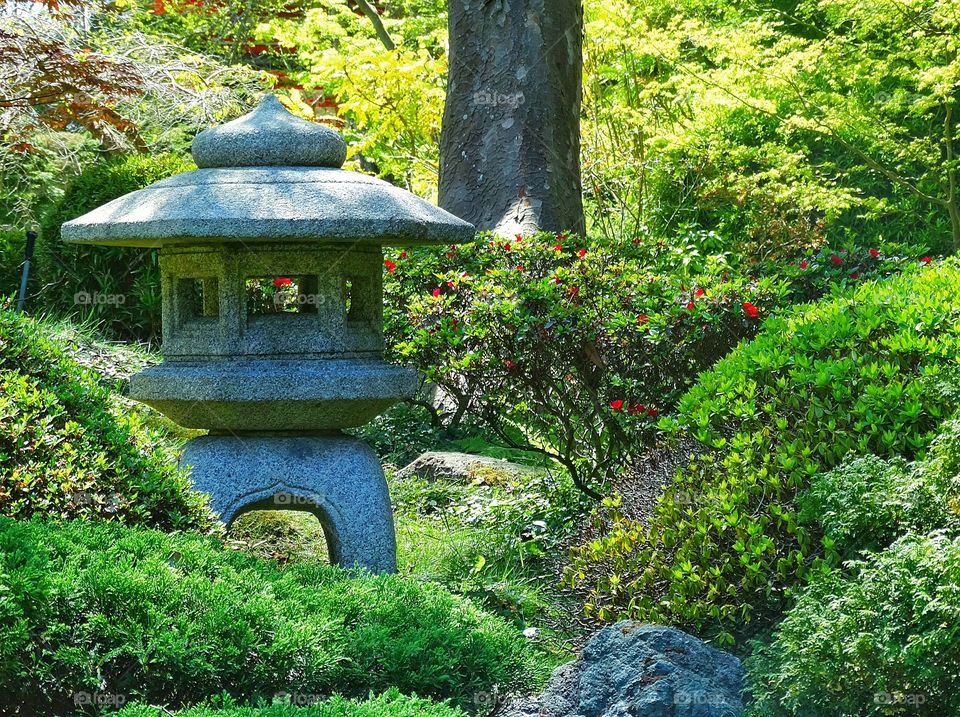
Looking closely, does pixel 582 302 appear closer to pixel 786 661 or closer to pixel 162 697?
pixel 786 661

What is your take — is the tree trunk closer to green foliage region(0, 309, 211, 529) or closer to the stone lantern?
the stone lantern

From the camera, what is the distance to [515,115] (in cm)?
833

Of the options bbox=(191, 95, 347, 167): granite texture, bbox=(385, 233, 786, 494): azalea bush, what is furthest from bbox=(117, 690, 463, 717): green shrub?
bbox=(385, 233, 786, 494): azalea bush

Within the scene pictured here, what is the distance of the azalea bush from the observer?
5.49 metres

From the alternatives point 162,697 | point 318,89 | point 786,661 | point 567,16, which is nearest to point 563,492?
point 786,661

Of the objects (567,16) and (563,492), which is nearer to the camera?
(563,492)

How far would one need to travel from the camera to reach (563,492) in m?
6.08

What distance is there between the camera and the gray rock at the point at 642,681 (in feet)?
10.6

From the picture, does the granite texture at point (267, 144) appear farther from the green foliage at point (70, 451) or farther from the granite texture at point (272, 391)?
the green foliage at point (70, 451)

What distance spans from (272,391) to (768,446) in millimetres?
2072

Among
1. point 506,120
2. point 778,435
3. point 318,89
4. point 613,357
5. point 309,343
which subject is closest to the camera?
point 778,435

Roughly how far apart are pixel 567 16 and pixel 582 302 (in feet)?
12.0

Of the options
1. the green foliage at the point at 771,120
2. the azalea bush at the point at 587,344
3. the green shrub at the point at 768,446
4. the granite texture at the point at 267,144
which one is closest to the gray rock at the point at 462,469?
Answer: the azalea bush at the point at 587,344

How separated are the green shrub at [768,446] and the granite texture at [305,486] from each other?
93 centimetres
